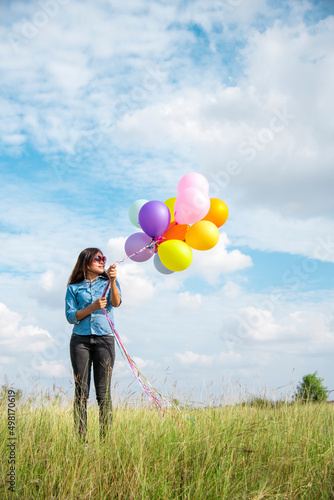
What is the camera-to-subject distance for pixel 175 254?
14.8 ft

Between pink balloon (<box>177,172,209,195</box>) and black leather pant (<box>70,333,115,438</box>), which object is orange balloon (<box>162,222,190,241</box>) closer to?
pink balloon (<box>177,172,209,195</box>)

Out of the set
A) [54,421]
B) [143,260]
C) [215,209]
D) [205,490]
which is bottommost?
[205,490]

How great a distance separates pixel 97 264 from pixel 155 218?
0.86 m

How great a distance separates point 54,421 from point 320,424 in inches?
122

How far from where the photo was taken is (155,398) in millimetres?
4207

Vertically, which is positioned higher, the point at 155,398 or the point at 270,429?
the point at 155,398

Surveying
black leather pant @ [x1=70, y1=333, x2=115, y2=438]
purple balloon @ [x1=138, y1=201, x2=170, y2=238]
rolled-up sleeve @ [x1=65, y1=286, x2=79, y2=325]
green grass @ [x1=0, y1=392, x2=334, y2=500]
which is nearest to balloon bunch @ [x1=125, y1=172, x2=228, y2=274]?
purple balloon @ [x1=138, y1=201, x2=170, y2=238]

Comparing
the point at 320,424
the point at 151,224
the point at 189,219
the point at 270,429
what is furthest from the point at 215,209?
the point at 320,424

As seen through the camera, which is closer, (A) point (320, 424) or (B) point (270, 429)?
(B) point (270, 429)

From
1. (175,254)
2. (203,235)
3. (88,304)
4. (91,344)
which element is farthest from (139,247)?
(91,344)

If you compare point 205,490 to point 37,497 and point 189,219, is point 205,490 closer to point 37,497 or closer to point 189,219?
point 37,497

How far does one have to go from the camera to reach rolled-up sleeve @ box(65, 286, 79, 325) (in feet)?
12.8

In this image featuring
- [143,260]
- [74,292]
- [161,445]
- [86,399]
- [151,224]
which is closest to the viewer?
[161,445]

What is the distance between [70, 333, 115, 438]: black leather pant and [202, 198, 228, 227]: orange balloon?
203 centimetres
